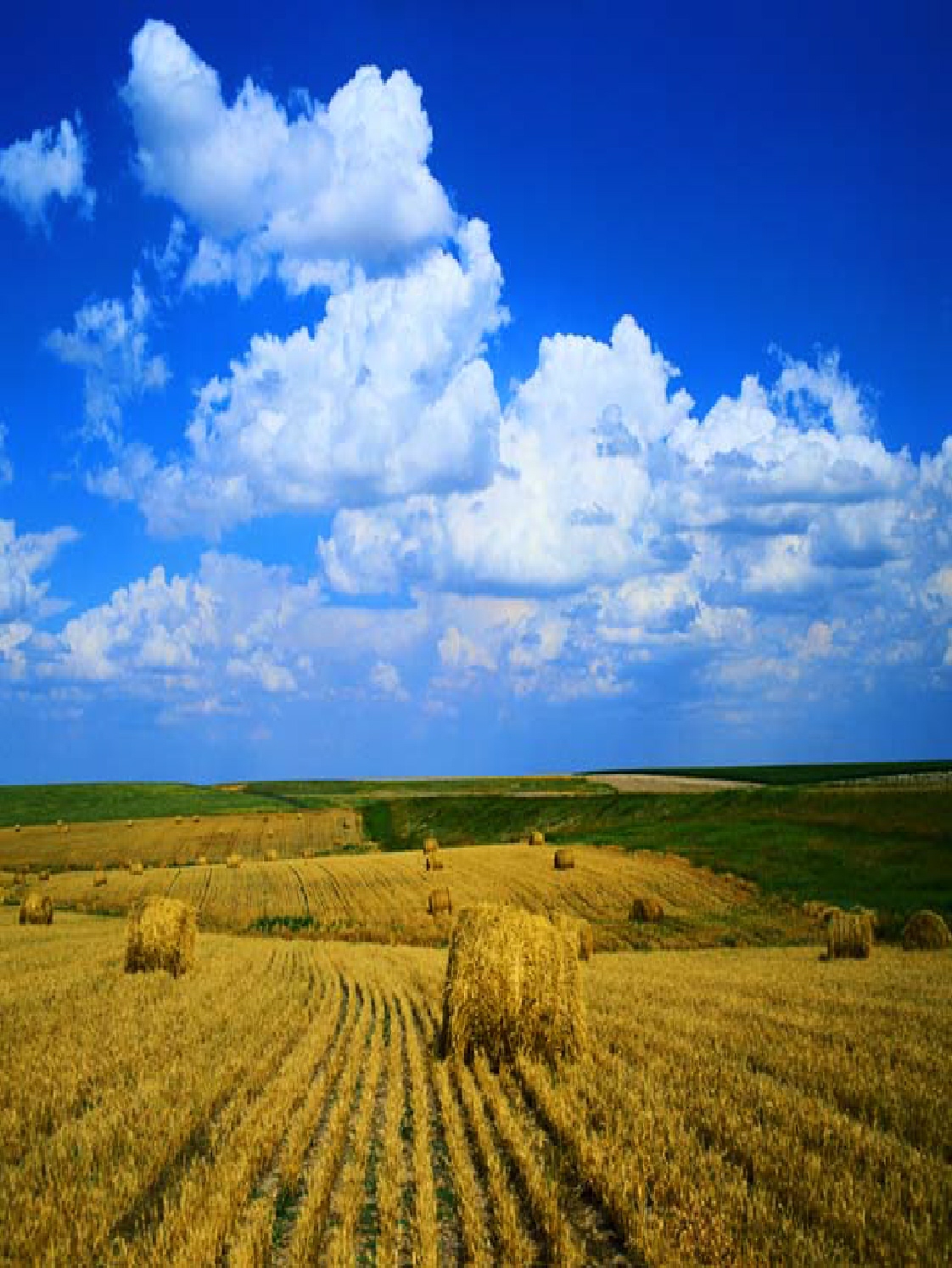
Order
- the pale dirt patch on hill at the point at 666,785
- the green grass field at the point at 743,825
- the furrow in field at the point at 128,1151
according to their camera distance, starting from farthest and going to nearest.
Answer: the pale dirt patch on hill at the point at 666,785 < the green grass field at the point at 743,825 < the furrow in field at the point at 128,1151

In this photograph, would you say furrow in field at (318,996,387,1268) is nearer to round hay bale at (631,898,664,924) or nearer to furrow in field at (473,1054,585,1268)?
furrow in field at (473,1054,585,1268)

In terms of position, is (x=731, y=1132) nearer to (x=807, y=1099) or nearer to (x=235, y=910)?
(x=807, y=1099)

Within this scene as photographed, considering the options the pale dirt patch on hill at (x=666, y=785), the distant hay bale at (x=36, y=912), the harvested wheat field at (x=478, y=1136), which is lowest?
the distant hay bale at (x=36, y=912)

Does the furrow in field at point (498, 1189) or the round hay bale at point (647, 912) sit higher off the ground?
the furrow in field at point (498, 1189)

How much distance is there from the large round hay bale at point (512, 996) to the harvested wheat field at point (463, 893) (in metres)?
15.7

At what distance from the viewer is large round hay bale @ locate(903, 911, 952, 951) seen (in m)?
23.1

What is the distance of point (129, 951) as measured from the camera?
65.8 feet

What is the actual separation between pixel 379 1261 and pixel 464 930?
6.95 m

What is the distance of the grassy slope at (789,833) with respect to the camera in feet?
109

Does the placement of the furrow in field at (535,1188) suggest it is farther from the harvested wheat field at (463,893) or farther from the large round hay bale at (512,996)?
the harvested wheat field at (463,893)

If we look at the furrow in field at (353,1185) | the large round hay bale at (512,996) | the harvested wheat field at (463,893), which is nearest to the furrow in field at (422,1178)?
the furrow in field at (353,1185)

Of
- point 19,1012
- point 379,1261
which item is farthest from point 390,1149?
point 19,1012

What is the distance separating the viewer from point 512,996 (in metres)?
11.9

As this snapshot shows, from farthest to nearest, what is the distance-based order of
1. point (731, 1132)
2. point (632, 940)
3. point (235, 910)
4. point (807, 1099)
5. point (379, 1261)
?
point (235, 910), point (632, 940), point (807, 1099), point (731, 1132), point (379, 1261)
